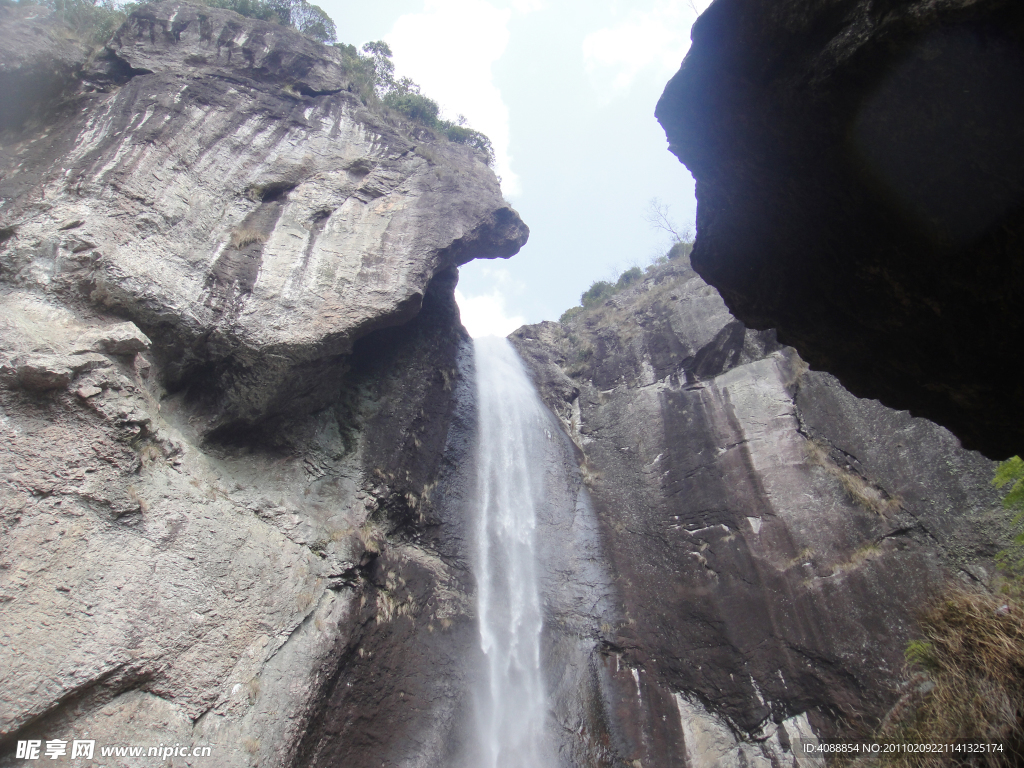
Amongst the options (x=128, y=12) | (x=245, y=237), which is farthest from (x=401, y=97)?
(x=245, y=237)

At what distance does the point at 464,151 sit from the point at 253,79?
6.48 m

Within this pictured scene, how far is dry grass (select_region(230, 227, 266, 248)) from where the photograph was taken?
1018 cm

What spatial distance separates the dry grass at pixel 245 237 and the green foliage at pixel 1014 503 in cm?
1235

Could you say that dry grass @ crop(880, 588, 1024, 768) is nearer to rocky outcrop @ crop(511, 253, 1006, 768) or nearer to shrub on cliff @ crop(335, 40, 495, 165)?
rocky outcrop @ crop(511, 253, 1006, 768)

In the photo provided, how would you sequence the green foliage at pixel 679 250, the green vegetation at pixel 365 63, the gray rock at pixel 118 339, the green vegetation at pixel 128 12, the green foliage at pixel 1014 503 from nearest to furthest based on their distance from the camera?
the green foliage at pixel 1014 503, the gray rock at pixel 118 339, the green vegetation at pixel 128 12, the green vegetation at pixel 365 63, the green foliage at pixel 679 250

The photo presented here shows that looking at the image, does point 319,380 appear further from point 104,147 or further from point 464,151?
point 464,151

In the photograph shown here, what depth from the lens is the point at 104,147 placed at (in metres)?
9.91

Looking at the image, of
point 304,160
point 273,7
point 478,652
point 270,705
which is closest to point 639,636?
point 478,652

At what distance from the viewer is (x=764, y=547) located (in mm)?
10359

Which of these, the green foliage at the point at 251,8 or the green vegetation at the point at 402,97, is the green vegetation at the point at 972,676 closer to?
the green vegetation at the point at 402,97

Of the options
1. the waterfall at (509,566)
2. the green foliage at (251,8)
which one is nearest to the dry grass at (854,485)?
the waterfall at (509,566)

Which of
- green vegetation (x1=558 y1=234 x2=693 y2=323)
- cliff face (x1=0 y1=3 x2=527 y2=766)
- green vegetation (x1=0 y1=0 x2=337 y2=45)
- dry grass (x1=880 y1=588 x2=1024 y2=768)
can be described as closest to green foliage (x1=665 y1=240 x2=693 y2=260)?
green vegetation (x1=558 y1=234 x2=693 y2=323)

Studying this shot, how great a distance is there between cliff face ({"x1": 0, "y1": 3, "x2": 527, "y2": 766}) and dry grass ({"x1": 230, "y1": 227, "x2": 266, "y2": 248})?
4 cm

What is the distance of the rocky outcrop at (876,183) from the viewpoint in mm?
3076
